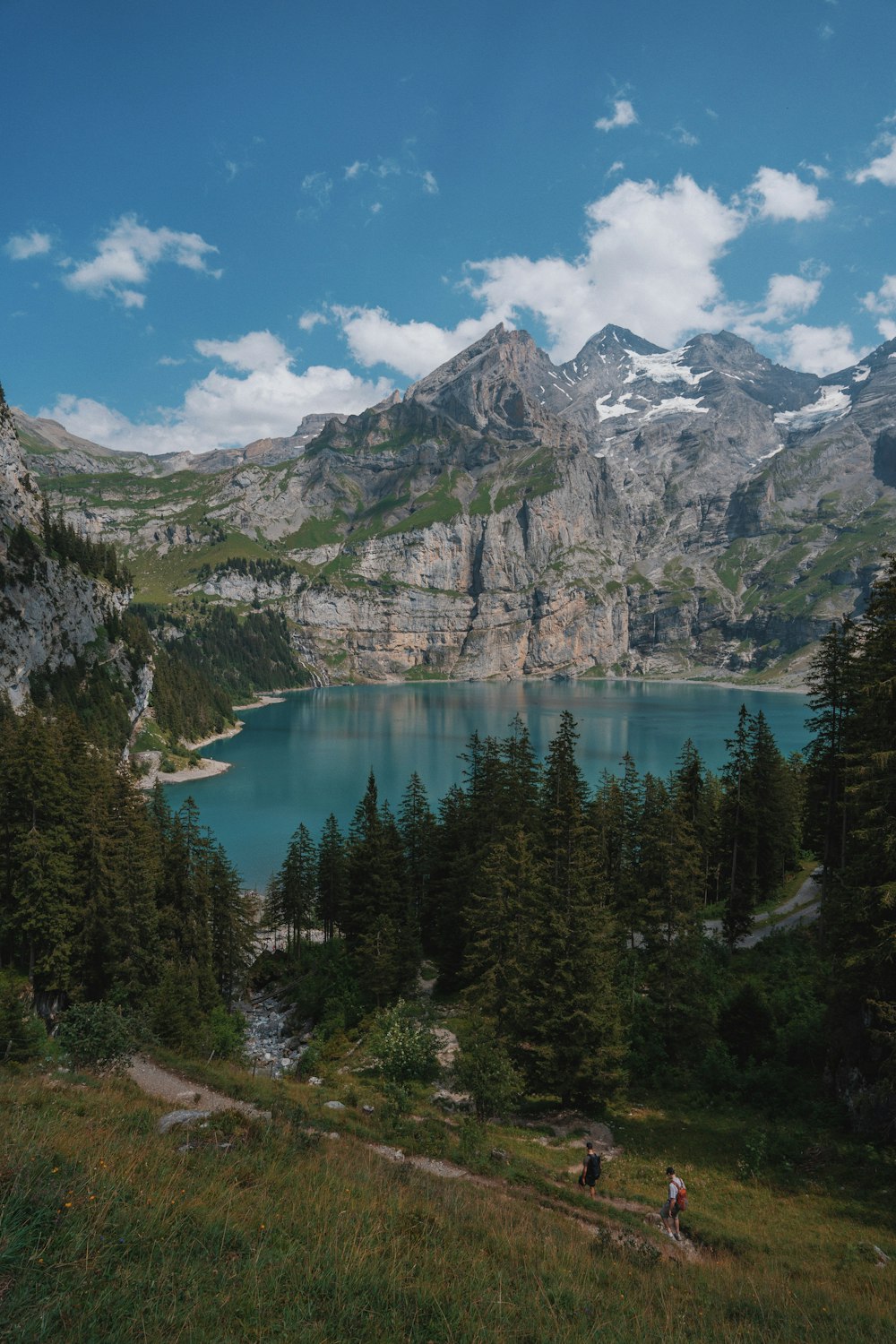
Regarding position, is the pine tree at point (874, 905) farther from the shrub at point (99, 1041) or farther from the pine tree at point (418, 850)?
the pine tree at point (418, 850)

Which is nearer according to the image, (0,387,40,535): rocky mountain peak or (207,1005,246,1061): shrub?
(207,1005,246,1061): shrub

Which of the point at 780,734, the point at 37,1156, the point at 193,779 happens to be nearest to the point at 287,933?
the point at 37,1156

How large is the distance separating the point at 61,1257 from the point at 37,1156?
196 centimetres

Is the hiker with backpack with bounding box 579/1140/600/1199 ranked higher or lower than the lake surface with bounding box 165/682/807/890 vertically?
higher

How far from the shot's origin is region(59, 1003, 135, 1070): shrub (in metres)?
20.6

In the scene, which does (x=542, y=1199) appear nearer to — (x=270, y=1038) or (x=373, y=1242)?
(x=373, y=1242)

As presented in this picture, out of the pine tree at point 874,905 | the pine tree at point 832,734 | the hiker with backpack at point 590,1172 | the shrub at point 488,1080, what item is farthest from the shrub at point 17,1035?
the pine tree at point 832,734

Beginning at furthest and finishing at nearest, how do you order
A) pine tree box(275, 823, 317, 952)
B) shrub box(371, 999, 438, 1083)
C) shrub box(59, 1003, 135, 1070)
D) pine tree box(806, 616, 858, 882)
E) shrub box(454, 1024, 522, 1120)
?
pine tree box(275, 823, 317, 952)
pine tree box(806, 616, 858, 882)
shrub box(371, 999, 438, 1083)
shrub box(454, 1024, 522, 1120)
shrub box(59, 1003, 135, 1070)

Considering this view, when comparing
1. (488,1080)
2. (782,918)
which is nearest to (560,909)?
(488,1080)

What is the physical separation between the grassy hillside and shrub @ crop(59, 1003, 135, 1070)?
424 cm

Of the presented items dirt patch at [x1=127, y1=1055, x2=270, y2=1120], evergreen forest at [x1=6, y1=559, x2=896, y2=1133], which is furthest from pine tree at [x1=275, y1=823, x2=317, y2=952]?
dirt patch at [x1=127, y1=1055, x2=270, y2=1120]

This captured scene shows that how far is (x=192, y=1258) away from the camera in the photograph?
6.04m

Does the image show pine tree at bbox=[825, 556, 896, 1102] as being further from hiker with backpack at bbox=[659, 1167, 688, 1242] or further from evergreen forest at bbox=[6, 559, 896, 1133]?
hiker with backpack at bbox=[659, 1167, 688, 1242]

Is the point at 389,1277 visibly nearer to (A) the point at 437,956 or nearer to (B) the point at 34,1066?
(B) the point at 34,1066
